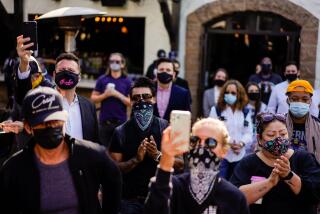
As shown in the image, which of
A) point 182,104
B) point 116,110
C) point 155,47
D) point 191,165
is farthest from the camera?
point 155,47

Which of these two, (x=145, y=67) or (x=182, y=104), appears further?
(x=145, y=67)

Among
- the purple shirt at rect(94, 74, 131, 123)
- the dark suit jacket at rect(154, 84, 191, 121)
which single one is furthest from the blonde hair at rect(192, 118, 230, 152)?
the purple shirt at rect(94, 74, 131, 123)

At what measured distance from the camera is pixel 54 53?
13.2 metres

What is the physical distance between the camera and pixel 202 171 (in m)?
3.28

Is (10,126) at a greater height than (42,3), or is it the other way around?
(42,3)

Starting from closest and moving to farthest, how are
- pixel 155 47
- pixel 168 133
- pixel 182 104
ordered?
pixel 168 133 < pixel 182 104 < pixel 155 47

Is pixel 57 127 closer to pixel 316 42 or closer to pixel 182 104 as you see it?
pixel 182 104

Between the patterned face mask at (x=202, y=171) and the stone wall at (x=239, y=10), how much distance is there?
7.91 meters

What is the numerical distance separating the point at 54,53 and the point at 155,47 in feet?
8.33

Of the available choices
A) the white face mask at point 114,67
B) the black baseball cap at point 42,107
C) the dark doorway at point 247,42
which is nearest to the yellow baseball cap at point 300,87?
the black baseball cap at point 42,107

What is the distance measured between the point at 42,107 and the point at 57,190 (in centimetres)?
45

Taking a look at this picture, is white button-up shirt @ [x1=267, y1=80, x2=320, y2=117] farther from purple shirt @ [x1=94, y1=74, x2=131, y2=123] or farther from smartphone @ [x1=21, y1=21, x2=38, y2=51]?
smartphone @ [x1=21, y1=21, x2=38, y2=51]

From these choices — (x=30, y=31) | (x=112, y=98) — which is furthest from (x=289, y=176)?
(x=112, y=98)

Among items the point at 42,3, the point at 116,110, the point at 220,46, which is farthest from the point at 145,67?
the point at 116,110
